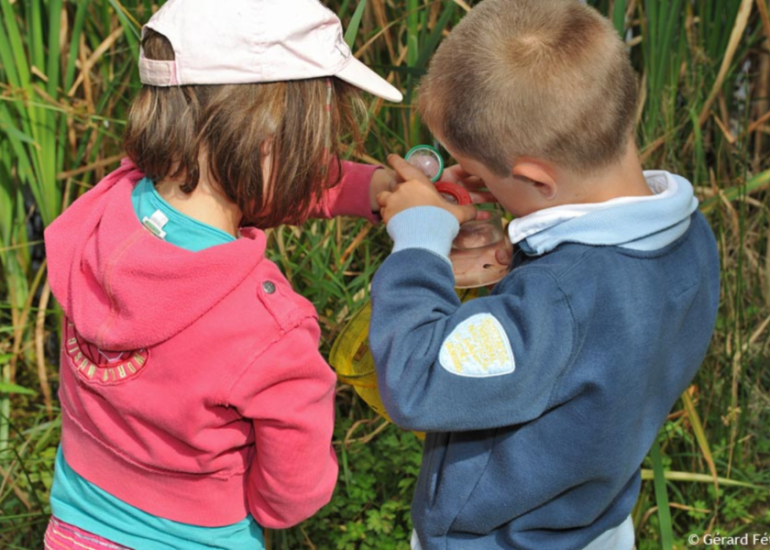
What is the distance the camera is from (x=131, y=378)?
1461 mm

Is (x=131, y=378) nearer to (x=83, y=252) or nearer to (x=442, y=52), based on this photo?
(x=83, y=252)

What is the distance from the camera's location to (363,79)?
1.52 meters

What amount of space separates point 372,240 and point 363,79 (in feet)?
3.74

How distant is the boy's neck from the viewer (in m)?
1.43

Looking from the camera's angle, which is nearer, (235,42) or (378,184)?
(235,42)

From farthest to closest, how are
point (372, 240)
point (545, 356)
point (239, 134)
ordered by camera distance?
1. point (372, 240)
2. point (239, 134)
3. point (545, 356)

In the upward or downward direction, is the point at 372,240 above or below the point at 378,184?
below

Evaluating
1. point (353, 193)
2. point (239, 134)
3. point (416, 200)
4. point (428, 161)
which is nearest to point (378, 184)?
point (353, 193)

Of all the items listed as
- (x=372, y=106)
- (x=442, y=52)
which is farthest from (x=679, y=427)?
(x=442, y=52)

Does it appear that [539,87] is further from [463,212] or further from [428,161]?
[428,161]

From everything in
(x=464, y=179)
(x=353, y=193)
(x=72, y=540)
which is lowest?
(x=72, y=540)

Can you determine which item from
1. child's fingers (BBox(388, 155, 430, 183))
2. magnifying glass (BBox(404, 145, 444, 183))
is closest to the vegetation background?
magnifying glass (BBox(404, 145, 444, 183))

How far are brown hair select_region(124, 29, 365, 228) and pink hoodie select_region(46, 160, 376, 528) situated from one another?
0.27ft

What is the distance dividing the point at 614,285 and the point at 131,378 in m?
0.75
